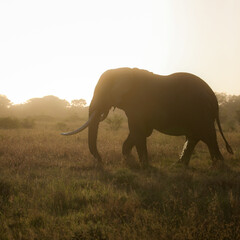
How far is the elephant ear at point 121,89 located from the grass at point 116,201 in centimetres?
168

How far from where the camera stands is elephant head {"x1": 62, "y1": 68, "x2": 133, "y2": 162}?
275 inches

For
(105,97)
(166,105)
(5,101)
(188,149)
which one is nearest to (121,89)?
(105,97)

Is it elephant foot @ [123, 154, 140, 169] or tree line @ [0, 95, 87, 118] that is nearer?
elephant foot @ [123, 154, 140, 169]

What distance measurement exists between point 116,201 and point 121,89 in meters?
3.36

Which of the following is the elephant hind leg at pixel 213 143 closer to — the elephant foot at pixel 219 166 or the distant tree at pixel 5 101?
the elephant foot at pixel 219 166

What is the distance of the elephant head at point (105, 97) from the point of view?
699cm

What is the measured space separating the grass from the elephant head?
70 cm

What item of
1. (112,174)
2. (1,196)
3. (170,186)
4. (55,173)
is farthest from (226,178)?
(1,196)

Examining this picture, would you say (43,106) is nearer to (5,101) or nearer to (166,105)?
(5,101)

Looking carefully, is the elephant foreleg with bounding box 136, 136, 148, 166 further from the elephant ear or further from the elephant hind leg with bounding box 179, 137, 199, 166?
the elephant hind leg with bounding box 179, 137, 199, 166

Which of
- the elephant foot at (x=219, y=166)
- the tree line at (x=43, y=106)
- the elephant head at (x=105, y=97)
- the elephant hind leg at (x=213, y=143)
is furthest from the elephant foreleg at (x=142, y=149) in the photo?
the tree line at (x=43, y=106)

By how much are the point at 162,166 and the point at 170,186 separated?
1.72 meters

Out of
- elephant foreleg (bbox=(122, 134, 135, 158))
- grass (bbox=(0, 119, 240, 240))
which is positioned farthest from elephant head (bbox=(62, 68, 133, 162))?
elephant foreleg (bbox=(122, 134, 135, 158))

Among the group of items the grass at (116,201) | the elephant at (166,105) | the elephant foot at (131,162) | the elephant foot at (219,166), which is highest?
the elephant at (166,105)
